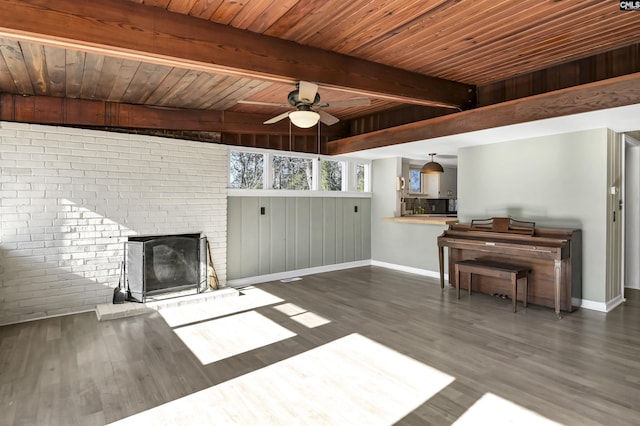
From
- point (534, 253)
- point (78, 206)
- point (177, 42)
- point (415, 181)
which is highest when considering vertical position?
point (177, 42)

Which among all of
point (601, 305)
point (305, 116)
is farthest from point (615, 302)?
point (305, 116)

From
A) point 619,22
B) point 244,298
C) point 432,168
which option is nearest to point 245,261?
point 244,298

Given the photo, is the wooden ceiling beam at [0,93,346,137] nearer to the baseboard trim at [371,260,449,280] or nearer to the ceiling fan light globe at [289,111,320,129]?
the ceiling fan light globe at [289,111,320,129]

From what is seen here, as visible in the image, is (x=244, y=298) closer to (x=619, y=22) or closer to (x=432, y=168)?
(x=432, y=168)

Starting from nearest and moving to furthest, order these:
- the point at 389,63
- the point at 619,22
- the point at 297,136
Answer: the point at 619,22
the point at 389,63
the point at 297,136

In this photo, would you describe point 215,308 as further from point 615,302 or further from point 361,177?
point 615,302

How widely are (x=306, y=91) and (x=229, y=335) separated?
248 centimetres

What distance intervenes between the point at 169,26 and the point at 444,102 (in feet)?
9.83

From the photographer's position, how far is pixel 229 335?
3730mm

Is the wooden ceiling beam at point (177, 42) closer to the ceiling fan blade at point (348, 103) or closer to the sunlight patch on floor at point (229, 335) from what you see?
the ceiling fan blade at point (348, 103)

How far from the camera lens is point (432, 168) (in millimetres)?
6629

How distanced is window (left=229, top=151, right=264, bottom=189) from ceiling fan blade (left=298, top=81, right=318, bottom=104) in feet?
9.77

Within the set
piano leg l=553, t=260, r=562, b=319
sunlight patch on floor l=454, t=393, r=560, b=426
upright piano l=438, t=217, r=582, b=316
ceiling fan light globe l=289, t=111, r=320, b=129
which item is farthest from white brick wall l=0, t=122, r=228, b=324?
piano leg l=553, t=260, r=562, b=319

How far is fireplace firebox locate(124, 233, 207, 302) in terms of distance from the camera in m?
4.75
